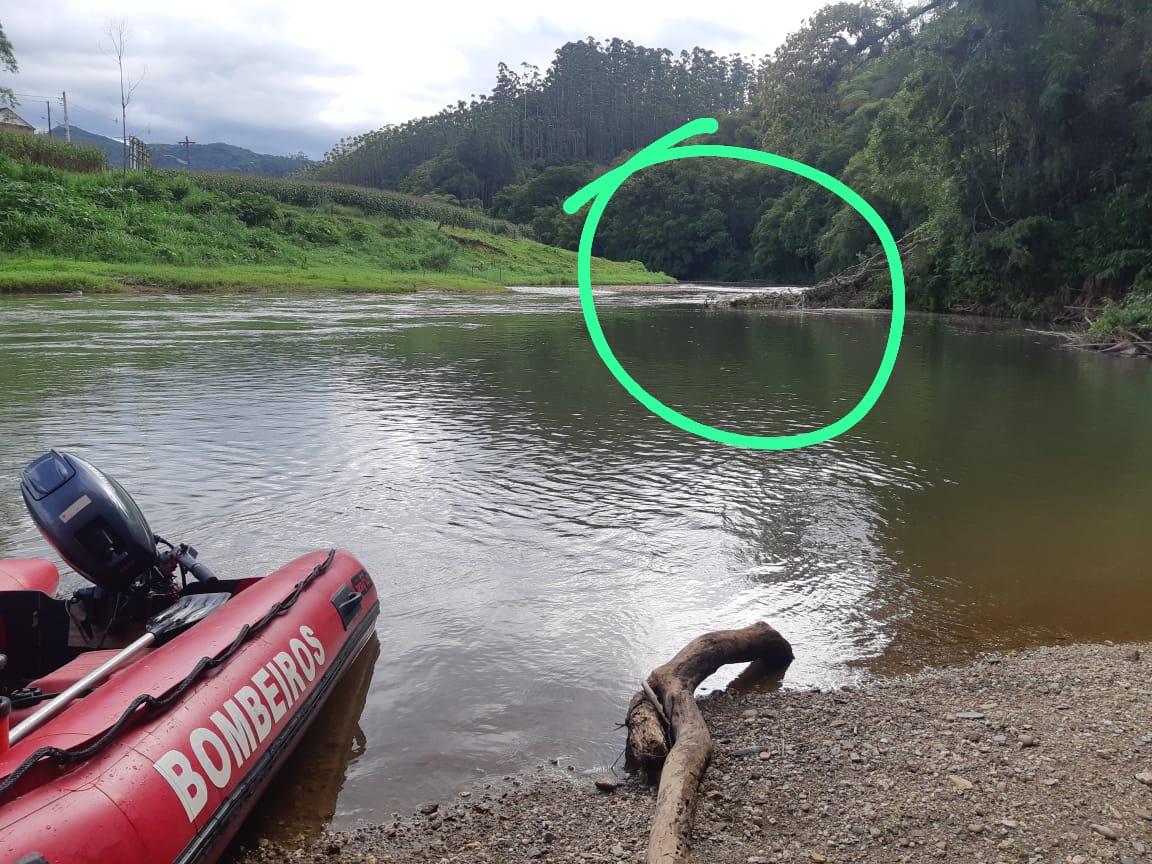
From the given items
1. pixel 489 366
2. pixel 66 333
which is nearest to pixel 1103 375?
pixel 489 366

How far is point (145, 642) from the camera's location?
12.7 ft

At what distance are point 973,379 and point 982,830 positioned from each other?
1357 cm

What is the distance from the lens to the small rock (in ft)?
9.11

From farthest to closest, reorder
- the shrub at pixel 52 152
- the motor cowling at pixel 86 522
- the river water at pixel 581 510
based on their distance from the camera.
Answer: the shrub at pixel 52 152 < the river water at pixel 581 510 < the motor cowling at pixel 86 522

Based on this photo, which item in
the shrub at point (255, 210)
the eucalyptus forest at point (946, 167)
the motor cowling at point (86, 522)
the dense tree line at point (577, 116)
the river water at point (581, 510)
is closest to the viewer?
the motor cowling at point (86, 522)

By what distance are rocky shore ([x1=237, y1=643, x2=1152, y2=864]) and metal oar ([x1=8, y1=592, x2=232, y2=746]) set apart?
0.90 meters

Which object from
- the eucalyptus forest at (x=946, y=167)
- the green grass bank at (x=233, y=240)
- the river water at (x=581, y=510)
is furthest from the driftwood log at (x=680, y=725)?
the green grass bank at (x=233, y=240)

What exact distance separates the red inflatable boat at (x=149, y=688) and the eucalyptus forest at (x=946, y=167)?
24107 millimetres

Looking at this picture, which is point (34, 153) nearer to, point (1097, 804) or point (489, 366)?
point (489, 366)

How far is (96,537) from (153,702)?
161 centimetres

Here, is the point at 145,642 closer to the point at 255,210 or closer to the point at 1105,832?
the point at 1105,832

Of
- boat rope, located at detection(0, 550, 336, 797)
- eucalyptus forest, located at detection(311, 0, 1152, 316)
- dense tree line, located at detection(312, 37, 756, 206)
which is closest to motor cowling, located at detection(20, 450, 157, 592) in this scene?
boat rope, located at detection(0, 550, 336, 797)

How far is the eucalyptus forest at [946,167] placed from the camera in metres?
22.6

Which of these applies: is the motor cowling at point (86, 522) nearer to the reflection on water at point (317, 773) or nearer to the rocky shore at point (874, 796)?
the reflection on water at point (317, 773)
